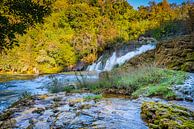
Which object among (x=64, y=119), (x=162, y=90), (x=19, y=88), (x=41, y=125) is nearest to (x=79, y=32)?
(x=19, y=88)

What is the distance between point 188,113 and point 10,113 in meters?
4.53

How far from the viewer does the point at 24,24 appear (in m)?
8.02

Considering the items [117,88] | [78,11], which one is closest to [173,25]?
[78,11]

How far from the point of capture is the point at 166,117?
19.9ft

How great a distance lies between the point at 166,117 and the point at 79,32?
166 feet

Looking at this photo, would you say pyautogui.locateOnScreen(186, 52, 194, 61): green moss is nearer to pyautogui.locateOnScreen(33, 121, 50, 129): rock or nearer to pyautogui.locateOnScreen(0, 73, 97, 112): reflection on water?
pyautogui.locateOnScreen(0, 73, 97, 112): reflection on water

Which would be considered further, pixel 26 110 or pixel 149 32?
pixel 149 32

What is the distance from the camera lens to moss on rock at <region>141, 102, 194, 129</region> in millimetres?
5494

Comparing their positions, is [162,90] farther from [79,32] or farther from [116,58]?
[79,32]

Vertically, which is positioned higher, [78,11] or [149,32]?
[78,11]

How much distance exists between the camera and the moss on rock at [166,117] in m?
5.49

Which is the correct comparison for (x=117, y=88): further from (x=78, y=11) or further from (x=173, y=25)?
(x=173, y=25)

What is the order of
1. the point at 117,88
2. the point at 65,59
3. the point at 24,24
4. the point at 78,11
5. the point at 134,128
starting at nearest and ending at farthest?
the point at 134,128, the point at 24,24, the point at 117,88, the point at 65,59, the point at 78,11

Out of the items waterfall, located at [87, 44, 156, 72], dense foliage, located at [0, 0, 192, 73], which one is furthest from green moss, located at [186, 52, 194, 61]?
dense foliage, located at [0, 0, 192, 73]
